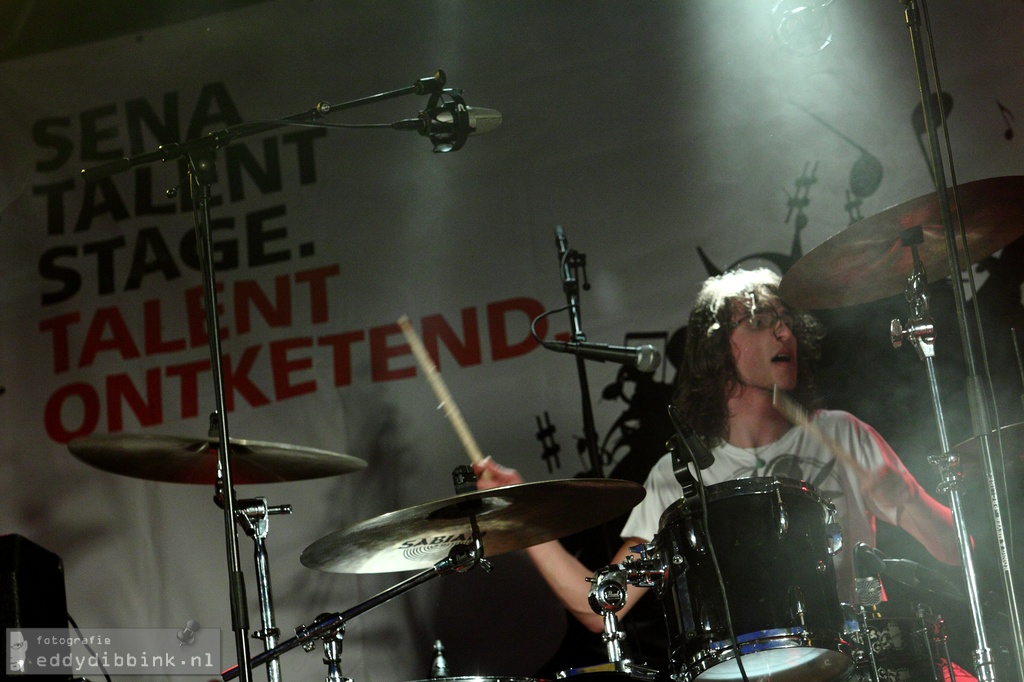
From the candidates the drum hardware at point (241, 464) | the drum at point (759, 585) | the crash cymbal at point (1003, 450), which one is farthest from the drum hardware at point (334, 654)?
the crash cymbal at point (1003, 450)

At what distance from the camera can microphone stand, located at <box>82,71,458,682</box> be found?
6.31ft

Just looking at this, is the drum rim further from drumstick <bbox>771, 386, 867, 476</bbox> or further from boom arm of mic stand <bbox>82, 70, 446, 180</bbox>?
boom arm of mic stand <bbox>82, 70, 446, 180</bbox>

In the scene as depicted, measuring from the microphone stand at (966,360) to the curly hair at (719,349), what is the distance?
0.60 m

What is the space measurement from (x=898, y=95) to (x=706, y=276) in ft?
2.62

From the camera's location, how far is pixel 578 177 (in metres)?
3.44

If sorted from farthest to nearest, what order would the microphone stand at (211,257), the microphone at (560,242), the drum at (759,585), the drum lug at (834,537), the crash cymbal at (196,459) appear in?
the microphone at (560,242)
the crash cymbal at (196,459)
the drum lug at (834,537)
the drum at (759,585)
the microphone stand at (211,257)

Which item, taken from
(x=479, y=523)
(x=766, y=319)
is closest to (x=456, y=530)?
(x=479, y=523)

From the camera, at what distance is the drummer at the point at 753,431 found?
9.78ft

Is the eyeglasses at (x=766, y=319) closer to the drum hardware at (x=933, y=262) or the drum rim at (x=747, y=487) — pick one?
the drum hardware at (x=933, y=262)

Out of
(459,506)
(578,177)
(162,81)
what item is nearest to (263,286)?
(162,81)

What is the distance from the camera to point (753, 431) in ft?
10.2

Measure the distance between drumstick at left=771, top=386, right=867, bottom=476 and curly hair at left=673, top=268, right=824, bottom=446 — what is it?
28mm

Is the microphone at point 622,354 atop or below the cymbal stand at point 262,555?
atop

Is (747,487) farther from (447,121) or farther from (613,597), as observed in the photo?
(447,121)
